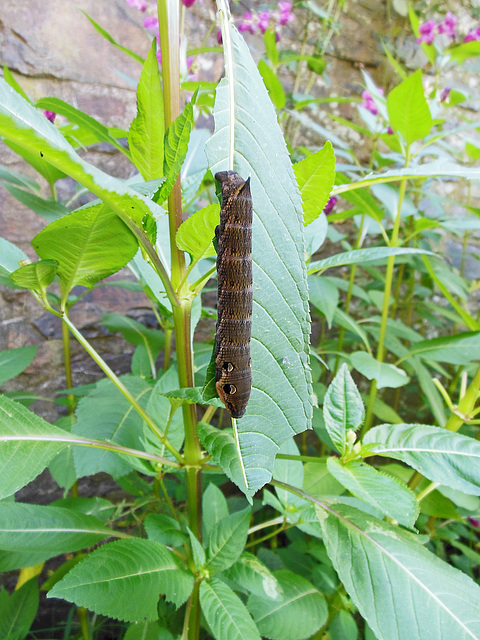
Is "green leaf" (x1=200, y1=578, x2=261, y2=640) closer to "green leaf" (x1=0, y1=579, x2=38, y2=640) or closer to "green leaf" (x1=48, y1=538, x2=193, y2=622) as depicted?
"green leaf" (x1=48, y1=538, x2=193, y2=622)

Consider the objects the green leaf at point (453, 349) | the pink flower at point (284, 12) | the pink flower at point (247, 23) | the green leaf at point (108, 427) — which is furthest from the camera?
the pink flower at point (284, 12)

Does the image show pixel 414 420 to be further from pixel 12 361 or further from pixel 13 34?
pixel 13 34

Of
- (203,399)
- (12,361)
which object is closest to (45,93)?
(12,361)

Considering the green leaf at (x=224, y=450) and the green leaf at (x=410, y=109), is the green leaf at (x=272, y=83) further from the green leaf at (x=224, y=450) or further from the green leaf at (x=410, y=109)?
the green leaf at (x=224, y=450)

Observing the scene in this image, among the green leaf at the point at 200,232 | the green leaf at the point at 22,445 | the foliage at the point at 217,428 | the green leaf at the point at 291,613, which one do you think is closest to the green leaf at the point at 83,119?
the foliage at the point at 217,428

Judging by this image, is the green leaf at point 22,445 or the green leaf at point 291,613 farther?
the green leaf at point 291,613

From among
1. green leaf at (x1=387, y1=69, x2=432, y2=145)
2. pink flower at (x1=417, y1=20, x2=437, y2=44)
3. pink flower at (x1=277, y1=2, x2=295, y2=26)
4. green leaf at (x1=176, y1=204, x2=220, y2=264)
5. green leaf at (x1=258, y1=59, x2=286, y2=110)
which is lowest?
green leaf at (x1=176, y1=204, x2=220, y2=264)

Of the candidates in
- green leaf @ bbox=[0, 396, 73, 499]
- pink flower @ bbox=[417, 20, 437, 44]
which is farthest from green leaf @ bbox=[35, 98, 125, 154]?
pink flower @ bbox=[417, 20, 437, 44]

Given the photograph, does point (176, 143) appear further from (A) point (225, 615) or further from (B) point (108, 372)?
(A) point (225, 615)
